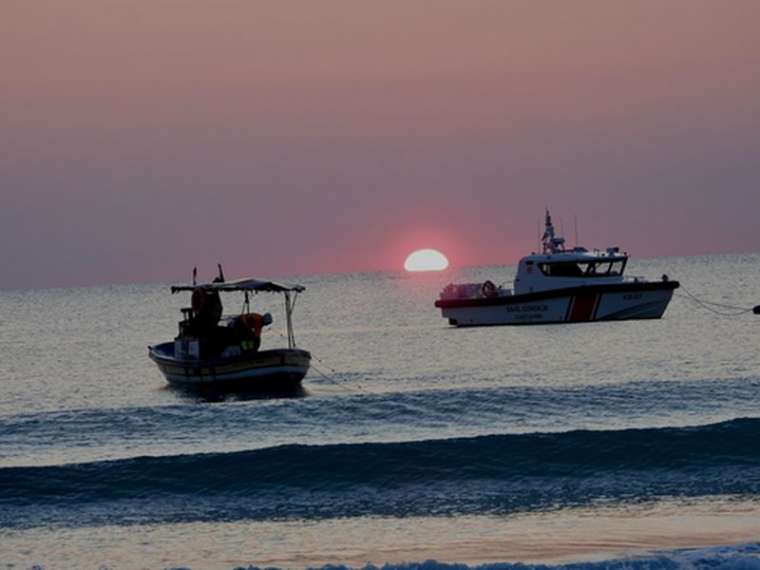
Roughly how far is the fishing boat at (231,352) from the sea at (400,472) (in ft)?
2.98

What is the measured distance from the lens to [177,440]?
31641 millimetres

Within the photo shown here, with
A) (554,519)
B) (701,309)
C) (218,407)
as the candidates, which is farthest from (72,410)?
(701,309)

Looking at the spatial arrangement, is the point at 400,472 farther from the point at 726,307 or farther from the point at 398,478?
the point at 726,307

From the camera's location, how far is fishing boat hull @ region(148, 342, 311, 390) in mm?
40219

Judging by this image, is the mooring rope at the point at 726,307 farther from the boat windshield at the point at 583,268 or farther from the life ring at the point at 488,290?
the life ring at the point at 488,290

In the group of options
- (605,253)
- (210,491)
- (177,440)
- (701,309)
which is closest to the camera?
(210,491)

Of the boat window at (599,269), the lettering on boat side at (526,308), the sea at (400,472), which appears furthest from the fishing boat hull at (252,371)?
the lettering on boat side at (526,308)

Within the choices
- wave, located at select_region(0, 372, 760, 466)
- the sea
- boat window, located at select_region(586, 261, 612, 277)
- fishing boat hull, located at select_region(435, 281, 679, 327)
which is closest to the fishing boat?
the sea

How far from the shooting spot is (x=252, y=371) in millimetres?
40188

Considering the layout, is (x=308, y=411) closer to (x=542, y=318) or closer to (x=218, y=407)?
(x=218, y=407)

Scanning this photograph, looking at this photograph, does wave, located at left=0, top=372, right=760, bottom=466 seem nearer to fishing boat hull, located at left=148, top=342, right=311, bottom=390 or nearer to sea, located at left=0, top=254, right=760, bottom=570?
sea, located at left=0, top=254, right=760, bottom=570

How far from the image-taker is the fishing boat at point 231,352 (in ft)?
132

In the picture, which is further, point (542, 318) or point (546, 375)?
point (542, 318)

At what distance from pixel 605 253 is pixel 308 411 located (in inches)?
1308
